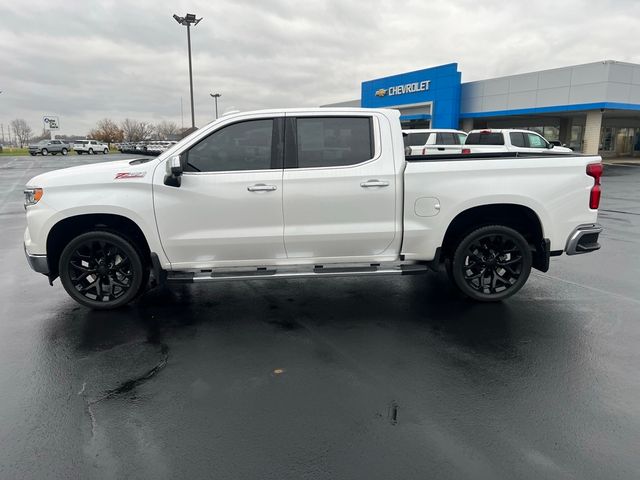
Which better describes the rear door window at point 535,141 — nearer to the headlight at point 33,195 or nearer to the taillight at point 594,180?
the taillight at point 594,180

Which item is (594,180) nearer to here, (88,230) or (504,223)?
(504,223)

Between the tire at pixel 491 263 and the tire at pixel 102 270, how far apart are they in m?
3.49

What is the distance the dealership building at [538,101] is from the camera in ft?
87.0

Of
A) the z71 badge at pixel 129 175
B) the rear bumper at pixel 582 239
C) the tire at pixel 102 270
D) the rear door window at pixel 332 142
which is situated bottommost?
the tire at pixel 102 270

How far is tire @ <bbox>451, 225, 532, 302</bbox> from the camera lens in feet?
17.0

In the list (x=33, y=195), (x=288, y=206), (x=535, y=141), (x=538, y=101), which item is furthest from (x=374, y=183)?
(x=538, y=101)

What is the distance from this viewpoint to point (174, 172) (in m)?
4.60

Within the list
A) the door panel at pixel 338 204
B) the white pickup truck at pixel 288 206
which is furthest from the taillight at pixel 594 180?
the door panel at pixel 338 204

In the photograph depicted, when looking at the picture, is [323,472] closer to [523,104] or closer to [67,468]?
[67,468]

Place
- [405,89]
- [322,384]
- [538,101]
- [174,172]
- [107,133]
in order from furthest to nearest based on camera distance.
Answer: [107,133]
[405,89]
[538,101]
[174,172]
[322,384]

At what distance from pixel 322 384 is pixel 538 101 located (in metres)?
31.4

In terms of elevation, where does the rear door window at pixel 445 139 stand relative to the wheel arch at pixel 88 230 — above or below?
above

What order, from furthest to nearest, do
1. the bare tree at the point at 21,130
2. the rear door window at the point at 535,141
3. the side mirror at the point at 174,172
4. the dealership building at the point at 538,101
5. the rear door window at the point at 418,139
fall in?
the bare tree at the point at 21,130
the dealership building at the point at 538,101
the rear door window at the point at 535,141
the rear door window at the point at 418,139
the side mirror at the point at 174,172

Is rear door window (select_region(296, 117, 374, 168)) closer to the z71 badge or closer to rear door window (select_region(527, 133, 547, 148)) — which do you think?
the z71 badge
